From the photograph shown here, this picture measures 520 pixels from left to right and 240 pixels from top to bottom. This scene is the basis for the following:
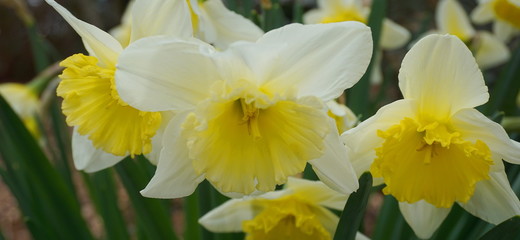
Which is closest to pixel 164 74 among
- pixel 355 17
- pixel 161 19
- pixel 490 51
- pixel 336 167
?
pixel 161 19

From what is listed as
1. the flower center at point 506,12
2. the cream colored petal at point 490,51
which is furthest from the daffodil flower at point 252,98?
the cream colored petal at point 490,51

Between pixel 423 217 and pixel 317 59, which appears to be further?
pixel 423 217

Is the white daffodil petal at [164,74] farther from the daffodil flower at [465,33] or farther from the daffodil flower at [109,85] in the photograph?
the daffodil flower at [465,33]

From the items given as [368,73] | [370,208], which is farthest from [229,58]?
[370,208]

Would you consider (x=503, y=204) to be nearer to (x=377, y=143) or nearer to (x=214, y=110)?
(x=377, y=143)

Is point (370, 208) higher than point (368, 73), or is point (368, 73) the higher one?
point (368, 73)

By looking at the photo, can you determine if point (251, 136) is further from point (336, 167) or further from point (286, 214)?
point (286, 214)
